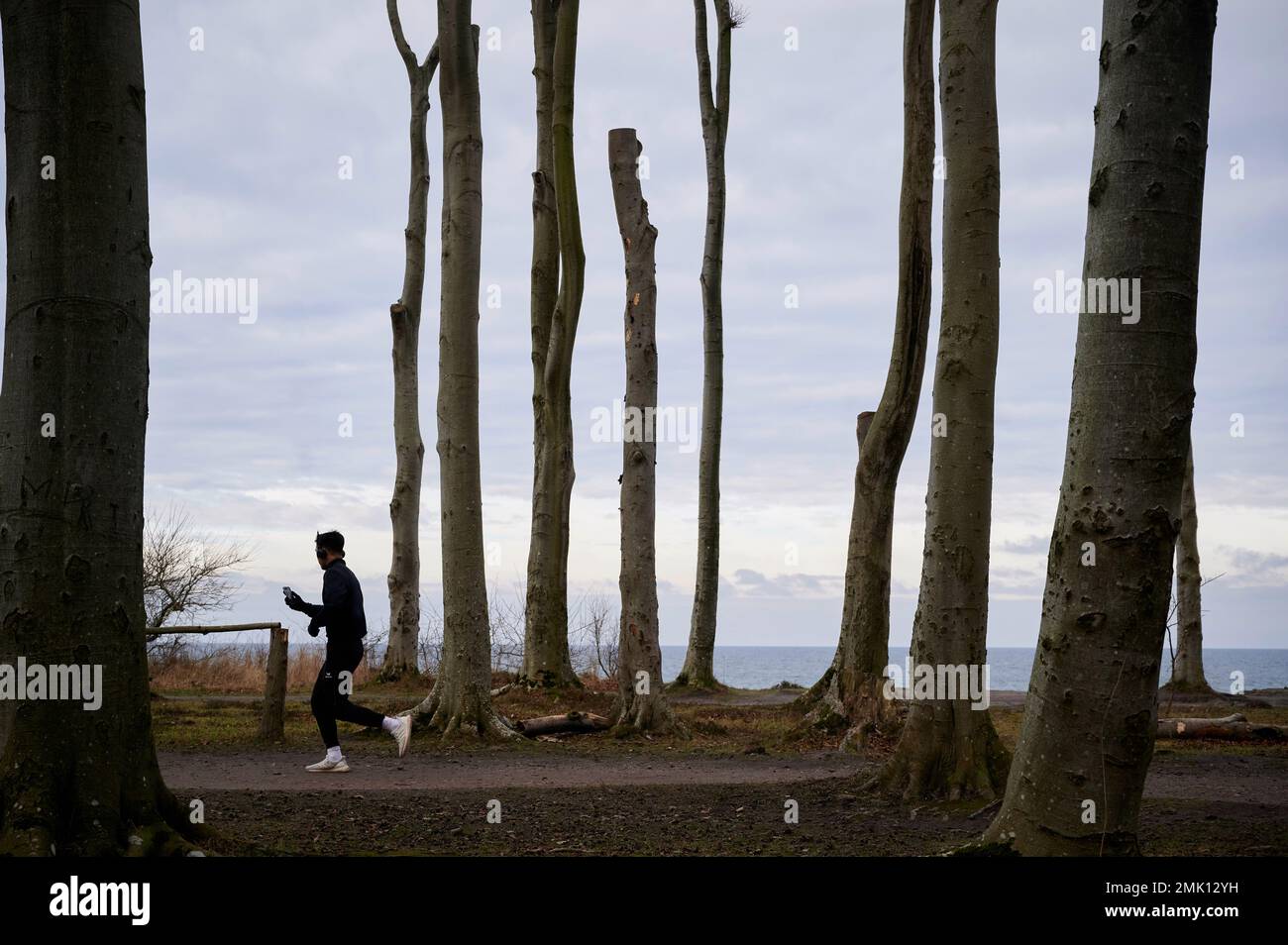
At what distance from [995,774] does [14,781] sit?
7.38 meters

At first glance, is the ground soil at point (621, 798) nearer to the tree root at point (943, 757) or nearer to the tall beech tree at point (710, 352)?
the tree root at point (943, 757)

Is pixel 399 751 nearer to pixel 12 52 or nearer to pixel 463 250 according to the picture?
pixel 463 250

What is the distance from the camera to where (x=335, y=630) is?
500 inches

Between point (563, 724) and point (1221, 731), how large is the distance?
8340 millimetres

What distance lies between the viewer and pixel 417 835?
8.42 metres

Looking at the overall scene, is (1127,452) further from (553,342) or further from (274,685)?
(553,342)

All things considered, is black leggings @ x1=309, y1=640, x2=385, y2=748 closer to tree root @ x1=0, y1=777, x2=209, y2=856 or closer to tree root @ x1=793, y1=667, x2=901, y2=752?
tree root @ x1=793, y1=667, x2=901, y2=752

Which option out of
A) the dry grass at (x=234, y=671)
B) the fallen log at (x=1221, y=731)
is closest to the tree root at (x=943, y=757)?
the fallen log at (x=1221, y=731)

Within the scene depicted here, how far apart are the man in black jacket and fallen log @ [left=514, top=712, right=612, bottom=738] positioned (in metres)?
3.07

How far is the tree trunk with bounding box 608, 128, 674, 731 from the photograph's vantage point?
15383 millimetres

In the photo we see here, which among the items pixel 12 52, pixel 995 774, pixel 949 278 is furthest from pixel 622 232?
pixel 12 52

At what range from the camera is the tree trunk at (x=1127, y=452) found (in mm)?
5801

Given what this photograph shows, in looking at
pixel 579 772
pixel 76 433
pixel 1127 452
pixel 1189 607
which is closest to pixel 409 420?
pixel 579 772

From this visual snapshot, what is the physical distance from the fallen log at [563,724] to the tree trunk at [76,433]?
8914mm
